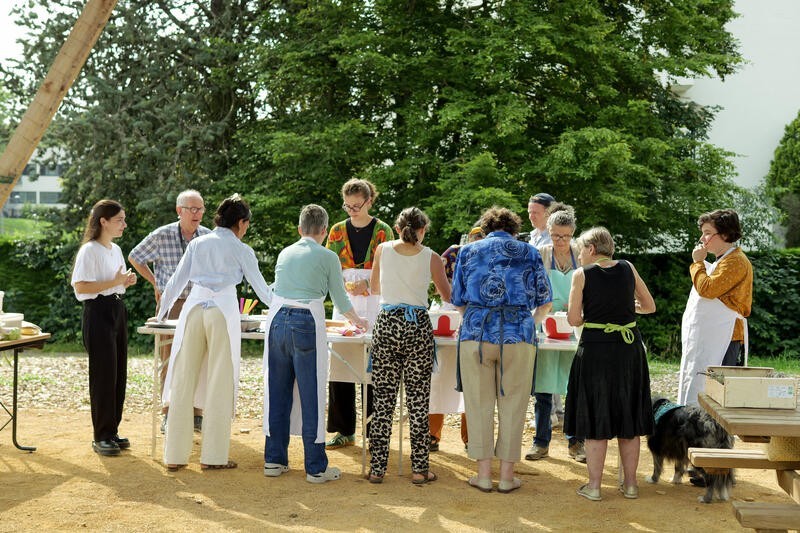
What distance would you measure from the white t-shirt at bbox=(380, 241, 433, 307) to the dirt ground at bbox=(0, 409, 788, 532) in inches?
48.9

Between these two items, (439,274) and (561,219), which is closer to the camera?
(439,274)

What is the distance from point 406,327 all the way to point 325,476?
1157mm

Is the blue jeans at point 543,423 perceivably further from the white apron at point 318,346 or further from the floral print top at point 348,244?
the white apron at point 318,346

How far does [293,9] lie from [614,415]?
10976 mm

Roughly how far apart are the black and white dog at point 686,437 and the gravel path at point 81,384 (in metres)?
2.69

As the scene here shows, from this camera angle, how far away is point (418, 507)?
5355 millimetres

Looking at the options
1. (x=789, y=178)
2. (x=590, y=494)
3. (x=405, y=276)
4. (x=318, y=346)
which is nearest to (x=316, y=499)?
(x=318, y=346)

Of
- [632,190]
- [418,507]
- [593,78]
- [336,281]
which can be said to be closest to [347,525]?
[418,507]

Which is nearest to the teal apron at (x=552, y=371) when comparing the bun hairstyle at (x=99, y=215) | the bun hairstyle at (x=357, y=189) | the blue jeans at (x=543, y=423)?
the blue jeans at (x=543, y=423)

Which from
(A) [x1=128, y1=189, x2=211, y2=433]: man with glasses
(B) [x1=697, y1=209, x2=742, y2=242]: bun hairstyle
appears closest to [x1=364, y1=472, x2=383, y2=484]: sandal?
(A) [x1=128, y1=189, x2=211, y2=433]: man with glasses

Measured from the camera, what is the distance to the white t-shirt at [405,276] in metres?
5.67

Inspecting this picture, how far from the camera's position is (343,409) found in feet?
23.0

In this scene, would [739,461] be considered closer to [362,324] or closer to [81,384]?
[362,324]

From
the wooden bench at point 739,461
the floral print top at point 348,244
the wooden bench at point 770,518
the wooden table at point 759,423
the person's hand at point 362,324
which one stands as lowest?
the wooden bench at point 770,518
